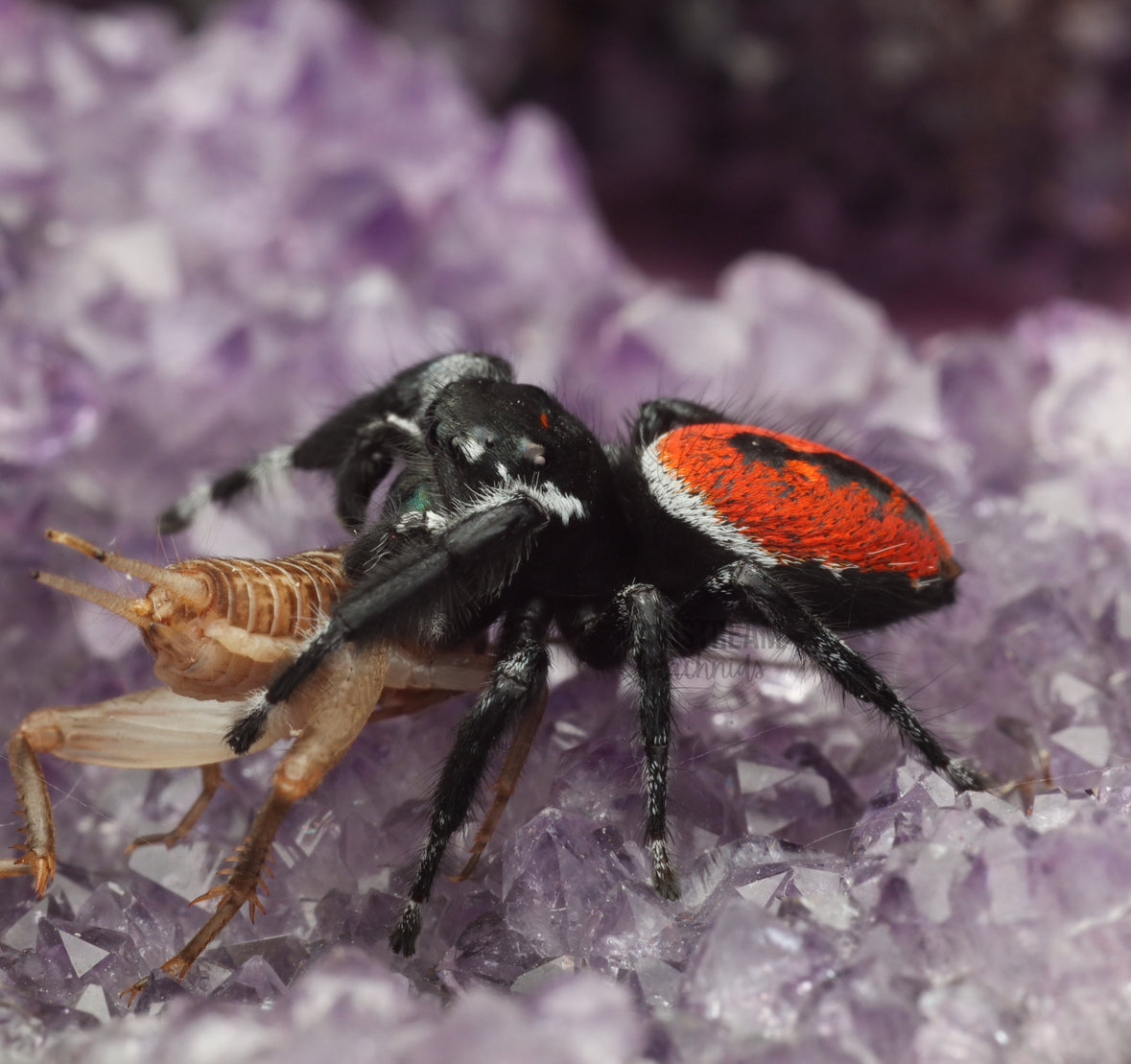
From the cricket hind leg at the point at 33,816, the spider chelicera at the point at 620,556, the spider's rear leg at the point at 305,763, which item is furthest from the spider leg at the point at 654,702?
the cricket hind leg at the point at 33,816

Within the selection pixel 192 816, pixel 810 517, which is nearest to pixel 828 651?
pixel 810 517

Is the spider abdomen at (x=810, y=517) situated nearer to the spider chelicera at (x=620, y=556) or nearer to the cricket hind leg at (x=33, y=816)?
the spider chelicera at (x=620, y=556)

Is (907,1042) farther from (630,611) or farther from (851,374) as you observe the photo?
(851,374)

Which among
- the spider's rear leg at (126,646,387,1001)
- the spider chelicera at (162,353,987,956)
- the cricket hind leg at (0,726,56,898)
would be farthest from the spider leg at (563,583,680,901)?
the cricket hind leg at (0,726,56,898)

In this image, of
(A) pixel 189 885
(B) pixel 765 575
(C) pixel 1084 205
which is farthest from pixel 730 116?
(A) pixel 189 885

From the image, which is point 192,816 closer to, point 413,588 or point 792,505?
point 413,588

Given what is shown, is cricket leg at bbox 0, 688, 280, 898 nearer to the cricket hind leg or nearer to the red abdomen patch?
the cricket hind leg
